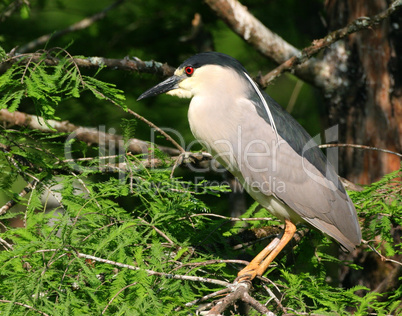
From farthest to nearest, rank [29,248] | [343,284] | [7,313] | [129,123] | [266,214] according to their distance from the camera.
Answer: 1. [343,284]
2. [266,214]
3. [129,123]
4. [29,248]
5. [7,313]

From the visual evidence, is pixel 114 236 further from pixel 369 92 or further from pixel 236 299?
pixel 369 92

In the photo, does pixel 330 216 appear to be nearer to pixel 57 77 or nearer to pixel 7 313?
pixel 57 77

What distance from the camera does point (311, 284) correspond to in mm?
2594

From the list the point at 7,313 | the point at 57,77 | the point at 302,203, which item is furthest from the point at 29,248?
the point at 302,203

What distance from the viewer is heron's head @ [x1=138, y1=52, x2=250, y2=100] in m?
3.31

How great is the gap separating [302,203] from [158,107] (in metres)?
2.56

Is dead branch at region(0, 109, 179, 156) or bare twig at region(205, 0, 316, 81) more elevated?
bare twig at region(205, 0, 316, 81)

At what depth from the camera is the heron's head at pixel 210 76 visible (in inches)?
130

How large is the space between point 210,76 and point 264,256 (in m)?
1.21

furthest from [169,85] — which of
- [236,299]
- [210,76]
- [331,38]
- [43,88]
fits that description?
[236,299]

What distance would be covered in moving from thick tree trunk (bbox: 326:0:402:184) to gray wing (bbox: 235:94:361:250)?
1076 millimetres

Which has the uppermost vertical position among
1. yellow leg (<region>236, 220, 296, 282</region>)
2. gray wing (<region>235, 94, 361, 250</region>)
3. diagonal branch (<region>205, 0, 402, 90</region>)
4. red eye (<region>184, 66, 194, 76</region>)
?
diagonal branch (<region>205, 0, 402, 90</region>)

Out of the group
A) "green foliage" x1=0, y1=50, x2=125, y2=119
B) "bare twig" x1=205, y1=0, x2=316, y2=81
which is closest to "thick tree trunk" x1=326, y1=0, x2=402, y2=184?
"bare twig" x1=205, y1=0, x2=316, y2=81

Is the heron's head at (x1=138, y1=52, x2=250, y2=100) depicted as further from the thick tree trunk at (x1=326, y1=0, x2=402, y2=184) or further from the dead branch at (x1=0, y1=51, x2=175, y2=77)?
the thick tree trunk at (x1=326, y1=0, x2=402, y2=184)
